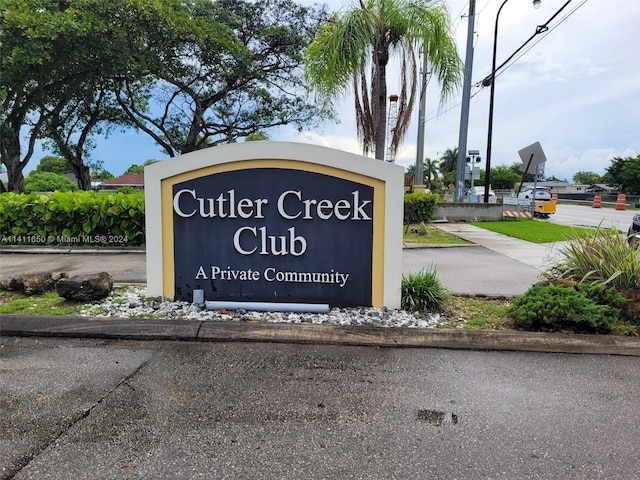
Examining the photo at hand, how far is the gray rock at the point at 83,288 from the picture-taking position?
5.05 meters

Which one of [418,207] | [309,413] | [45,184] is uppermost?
[45,184]

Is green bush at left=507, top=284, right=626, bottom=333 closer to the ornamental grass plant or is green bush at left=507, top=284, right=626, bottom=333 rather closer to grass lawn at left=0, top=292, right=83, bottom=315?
the ornamental grass plant

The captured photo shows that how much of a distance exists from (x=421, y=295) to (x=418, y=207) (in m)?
9.95

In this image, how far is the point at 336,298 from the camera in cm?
493

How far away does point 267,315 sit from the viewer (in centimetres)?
472

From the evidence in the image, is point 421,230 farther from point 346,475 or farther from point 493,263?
point 346,475

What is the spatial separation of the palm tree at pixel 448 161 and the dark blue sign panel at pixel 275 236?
8149 centimetres

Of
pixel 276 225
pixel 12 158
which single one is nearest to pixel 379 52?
pixel 276 225

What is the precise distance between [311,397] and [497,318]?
2613 mm

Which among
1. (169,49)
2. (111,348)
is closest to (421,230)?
(111,348)

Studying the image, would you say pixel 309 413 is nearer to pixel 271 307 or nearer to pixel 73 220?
pixel 271 307

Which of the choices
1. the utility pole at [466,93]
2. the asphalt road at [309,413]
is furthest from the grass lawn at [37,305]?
the utility pole at [466,93]

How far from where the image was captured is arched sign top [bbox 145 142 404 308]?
482cm

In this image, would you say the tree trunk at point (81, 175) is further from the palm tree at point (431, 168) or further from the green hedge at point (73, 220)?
the palm tree at point (431, 168)
